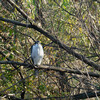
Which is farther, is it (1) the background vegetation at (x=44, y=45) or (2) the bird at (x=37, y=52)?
(2) the bird at (x=37, y=52)

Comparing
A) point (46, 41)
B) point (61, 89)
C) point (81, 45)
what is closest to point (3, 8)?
point (46, 41)

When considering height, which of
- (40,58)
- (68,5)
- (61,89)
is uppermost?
(68,5)

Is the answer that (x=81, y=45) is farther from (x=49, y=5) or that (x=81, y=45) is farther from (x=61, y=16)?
(x=49, y=5)

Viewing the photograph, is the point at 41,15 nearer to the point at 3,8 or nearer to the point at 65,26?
the point at 65,26

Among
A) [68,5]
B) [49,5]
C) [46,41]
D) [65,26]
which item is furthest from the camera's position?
[46,41]

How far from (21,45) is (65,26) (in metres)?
1.54

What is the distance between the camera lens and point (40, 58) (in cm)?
557

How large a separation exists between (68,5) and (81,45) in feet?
3.68

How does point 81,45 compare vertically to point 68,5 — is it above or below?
below

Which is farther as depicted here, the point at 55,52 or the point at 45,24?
the point at 55,52

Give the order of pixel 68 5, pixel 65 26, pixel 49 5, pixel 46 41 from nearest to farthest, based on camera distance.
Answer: pixel 68 5
pixel 65 26
pixel 49 5
pixel 46 41

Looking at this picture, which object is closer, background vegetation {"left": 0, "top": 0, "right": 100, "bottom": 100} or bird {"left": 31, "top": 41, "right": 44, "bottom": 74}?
background vegetation {"left": 0, "top": 0, "right": 100, "bottom": 100}

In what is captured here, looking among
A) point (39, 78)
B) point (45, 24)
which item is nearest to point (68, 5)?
point (45, 24)

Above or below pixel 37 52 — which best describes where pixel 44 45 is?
above
